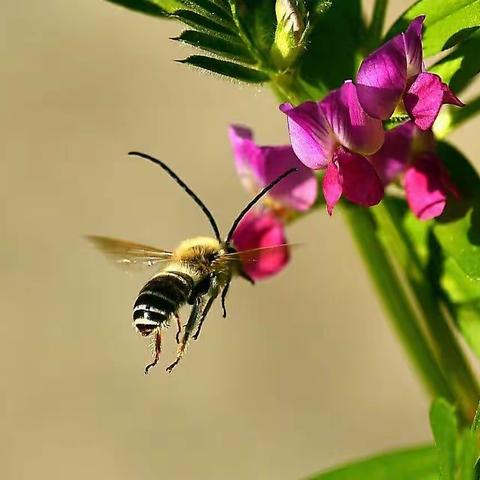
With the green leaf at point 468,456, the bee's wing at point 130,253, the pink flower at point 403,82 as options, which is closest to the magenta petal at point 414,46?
the pink flower at point 403,82

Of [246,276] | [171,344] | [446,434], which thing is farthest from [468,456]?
[171,344]

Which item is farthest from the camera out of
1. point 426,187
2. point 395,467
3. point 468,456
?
point 395,467

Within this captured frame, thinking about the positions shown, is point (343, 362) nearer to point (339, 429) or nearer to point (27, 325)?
point (339, 429)

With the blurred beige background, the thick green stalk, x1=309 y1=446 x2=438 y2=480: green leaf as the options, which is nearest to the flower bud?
the thick green stalk

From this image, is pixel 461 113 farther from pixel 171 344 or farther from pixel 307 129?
pixel 171 344

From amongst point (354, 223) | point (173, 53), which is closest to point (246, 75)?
point (354, 223)

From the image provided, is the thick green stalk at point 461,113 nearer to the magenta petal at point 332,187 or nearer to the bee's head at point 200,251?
the magenta petal at point 332,187

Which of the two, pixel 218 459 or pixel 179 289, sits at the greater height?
pixel 179 289
